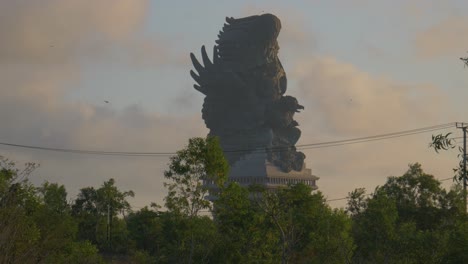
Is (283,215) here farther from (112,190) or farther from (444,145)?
(112,190)

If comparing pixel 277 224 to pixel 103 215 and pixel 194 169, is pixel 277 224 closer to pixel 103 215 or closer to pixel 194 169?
pixel 194 169

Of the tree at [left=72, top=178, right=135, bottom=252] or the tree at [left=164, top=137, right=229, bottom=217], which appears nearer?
the tree at [left=164, top=137, right=229, bottom=217]

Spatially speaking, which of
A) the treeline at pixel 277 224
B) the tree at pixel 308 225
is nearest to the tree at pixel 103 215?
the treeline at pixel 277 224

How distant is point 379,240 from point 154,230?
43.0m

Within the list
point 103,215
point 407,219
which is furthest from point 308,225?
point 103,215

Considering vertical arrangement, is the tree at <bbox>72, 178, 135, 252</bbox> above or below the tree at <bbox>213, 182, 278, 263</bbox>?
above

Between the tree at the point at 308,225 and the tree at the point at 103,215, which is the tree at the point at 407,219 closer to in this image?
the tree at the point at 308,225

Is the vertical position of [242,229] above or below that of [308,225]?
below

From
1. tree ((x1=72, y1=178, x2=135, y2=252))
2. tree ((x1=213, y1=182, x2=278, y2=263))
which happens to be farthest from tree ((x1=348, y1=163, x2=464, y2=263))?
tree ((x1=72, y1=178, x2=135, y2=252))

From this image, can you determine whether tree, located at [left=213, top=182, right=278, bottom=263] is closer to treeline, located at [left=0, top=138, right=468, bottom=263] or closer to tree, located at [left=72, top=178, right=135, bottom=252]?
treeline, located at [left=0, top=138, right=468, bottom=263]

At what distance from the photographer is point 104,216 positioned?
11619cm

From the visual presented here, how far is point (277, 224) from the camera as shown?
5706 centimetres

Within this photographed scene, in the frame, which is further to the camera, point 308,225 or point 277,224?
point 308,225

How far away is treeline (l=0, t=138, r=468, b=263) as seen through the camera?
5516 cm
